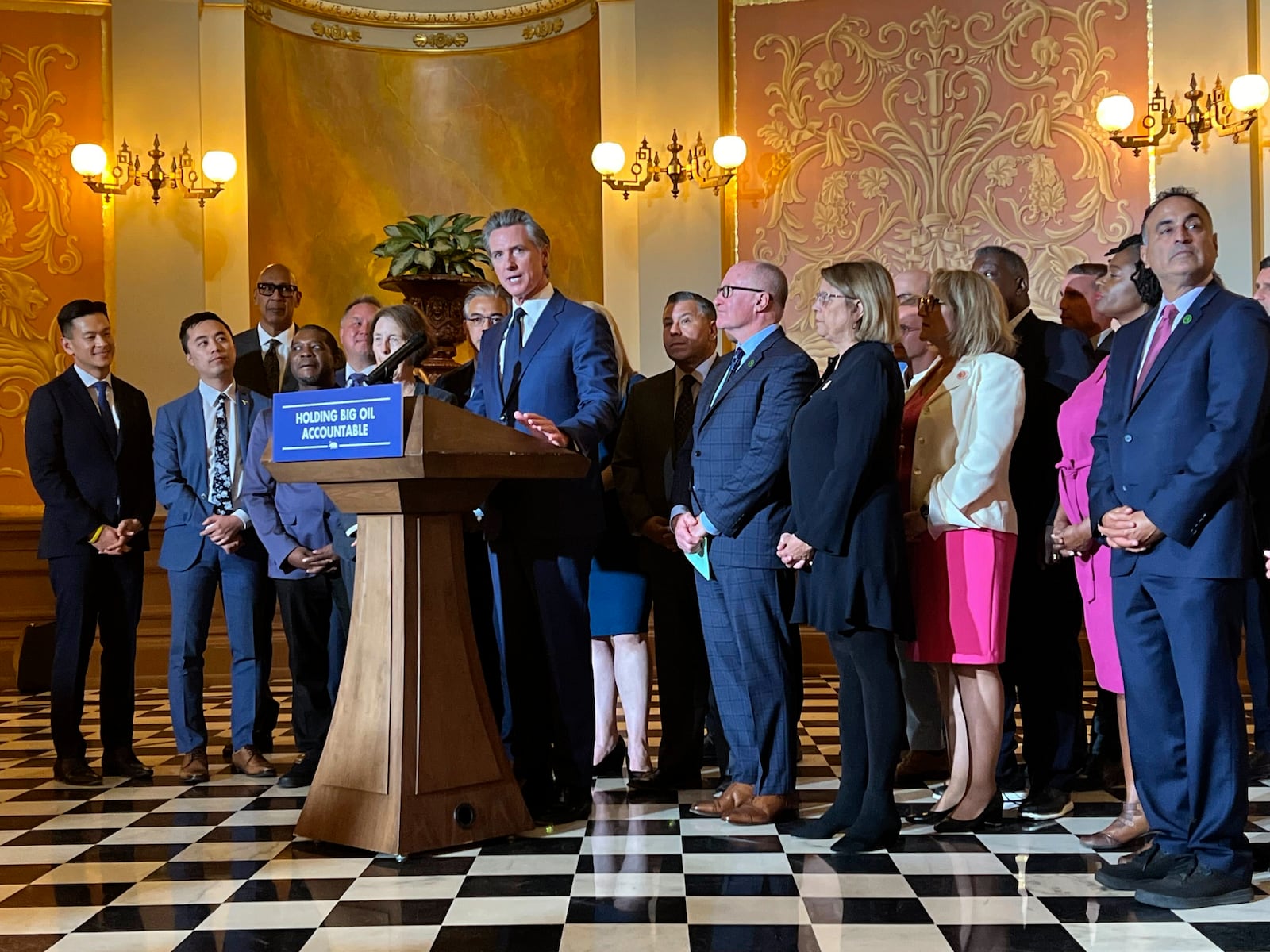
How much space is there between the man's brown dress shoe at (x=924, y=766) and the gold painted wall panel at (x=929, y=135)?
3.83 meters

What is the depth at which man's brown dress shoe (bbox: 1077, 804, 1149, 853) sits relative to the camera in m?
3.29

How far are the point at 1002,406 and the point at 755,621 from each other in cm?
87

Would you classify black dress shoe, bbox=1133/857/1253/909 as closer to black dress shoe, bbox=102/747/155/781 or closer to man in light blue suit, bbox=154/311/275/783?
man in light blue suit, bbox=154/311/275/783

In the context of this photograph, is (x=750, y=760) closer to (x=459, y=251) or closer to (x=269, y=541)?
(x=269, y=541)

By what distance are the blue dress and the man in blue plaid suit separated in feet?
2.12

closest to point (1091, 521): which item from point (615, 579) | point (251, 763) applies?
point (615, 579)

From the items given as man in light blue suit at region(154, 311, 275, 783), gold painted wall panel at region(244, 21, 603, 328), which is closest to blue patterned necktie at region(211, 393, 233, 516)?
man in light blue suit at region(154, 311, 275, 783)

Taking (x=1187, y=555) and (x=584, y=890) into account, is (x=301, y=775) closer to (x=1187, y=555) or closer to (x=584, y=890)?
(x=584, y=890)

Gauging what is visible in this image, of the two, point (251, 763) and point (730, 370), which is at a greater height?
point (730, 370)

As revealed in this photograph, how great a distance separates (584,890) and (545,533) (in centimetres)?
104

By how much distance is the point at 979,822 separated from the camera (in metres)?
3.51

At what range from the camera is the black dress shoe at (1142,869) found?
113 inches

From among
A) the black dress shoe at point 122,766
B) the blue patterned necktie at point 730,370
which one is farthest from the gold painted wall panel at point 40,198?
the blue patterned necktie at point 730,370

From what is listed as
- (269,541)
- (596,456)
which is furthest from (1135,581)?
(269,541)
